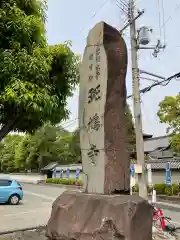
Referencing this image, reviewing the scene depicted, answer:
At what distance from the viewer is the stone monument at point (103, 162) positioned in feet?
13.9

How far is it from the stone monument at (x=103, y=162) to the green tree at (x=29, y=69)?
65 centimetres

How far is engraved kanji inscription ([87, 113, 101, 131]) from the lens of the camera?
521cm

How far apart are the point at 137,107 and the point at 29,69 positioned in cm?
538

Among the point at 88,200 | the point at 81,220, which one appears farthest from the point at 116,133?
the point at 81,220

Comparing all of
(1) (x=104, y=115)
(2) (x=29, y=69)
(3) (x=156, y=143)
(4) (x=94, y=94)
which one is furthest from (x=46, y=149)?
(1) (x=104, y=115)

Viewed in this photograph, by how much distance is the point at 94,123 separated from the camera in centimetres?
532

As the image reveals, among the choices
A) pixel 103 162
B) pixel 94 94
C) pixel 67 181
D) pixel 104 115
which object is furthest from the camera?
pixel 67 181

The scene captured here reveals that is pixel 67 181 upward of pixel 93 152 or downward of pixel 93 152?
downward

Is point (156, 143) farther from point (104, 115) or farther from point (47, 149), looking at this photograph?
point (104, 115)

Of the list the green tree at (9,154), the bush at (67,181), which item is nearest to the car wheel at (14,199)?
the bush at (67,181)

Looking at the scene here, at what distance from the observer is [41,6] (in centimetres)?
632

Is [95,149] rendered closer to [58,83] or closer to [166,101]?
[58,83]

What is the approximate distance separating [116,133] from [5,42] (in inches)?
107

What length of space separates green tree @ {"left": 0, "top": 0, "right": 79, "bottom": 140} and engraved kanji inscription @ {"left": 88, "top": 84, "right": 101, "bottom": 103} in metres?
0.77
